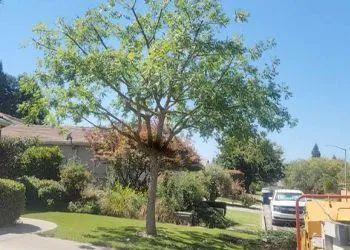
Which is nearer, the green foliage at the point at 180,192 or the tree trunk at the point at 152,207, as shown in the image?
the tree trunk at the point at 152,207

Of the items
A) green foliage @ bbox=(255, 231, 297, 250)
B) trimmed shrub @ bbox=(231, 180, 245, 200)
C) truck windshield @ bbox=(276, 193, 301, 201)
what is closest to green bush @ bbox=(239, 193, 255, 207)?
trimmed shrub @ bbox=(231, 180, 245, 200)

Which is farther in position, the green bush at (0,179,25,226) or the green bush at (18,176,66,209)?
the green bush at (18,176,66,209)

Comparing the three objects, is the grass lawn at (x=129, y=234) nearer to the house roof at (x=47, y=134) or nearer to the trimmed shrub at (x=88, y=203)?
the trimmed shrub at (x=88, y=203)

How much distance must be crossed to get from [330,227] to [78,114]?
9.93 meters

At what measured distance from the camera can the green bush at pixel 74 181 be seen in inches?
886

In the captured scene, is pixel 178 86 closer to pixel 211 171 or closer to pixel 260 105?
pixel 260 105

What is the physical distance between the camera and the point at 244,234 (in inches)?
736

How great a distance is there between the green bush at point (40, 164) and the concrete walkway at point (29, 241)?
35.7 ft

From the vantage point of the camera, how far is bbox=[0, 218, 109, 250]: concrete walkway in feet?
38.6

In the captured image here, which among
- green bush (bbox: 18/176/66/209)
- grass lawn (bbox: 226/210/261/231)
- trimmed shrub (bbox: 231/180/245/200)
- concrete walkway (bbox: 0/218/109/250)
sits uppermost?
trimmed shrub (bbox: 231/180/245/200)

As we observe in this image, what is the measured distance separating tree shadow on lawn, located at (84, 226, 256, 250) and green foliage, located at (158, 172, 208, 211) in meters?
3.89

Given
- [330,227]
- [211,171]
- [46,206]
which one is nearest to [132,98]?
[46,206]

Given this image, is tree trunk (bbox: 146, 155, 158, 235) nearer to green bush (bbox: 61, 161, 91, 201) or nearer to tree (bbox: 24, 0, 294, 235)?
tree (bbox: 24, 0, 294, 235)

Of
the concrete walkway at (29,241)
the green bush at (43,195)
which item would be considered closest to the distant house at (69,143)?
the green bush at (43,195)
